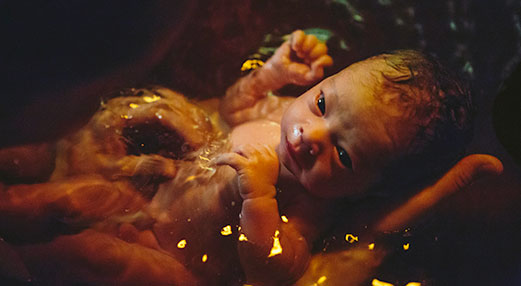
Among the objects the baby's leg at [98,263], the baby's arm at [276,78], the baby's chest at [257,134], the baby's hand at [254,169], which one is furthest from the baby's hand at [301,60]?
the baby's leg at [98,263]

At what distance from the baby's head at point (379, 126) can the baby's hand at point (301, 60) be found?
6.4 inches

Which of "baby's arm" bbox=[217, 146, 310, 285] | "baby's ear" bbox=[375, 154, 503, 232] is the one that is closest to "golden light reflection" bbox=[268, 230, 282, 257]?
"baby's arm" bbox=[217, 146, 310, 285]

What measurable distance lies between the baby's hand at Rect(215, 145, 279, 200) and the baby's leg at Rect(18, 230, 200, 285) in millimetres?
189

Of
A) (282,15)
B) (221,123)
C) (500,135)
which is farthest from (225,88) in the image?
(500,135)

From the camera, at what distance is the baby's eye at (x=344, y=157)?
731 mm

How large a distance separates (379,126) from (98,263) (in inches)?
19.8

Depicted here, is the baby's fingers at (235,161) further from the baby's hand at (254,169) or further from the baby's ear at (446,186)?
the baby's ear at (446,186)

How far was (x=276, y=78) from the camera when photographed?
3.22 feet

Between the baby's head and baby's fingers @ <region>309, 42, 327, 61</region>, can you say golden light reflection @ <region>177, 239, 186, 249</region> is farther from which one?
baby's fingers @ <region>309, 42, 327, 61</region>

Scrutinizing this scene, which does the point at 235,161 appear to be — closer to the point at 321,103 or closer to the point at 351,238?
the point at 321,103

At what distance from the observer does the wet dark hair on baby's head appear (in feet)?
2.23

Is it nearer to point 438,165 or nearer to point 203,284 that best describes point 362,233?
point 438,165

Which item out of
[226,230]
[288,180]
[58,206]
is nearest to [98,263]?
[58,206]

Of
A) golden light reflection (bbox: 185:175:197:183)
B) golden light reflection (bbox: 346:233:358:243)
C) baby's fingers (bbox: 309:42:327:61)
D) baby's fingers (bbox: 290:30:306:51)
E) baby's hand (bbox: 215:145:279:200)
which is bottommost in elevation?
golden light reflection (bbox: 346:233:358:243)
